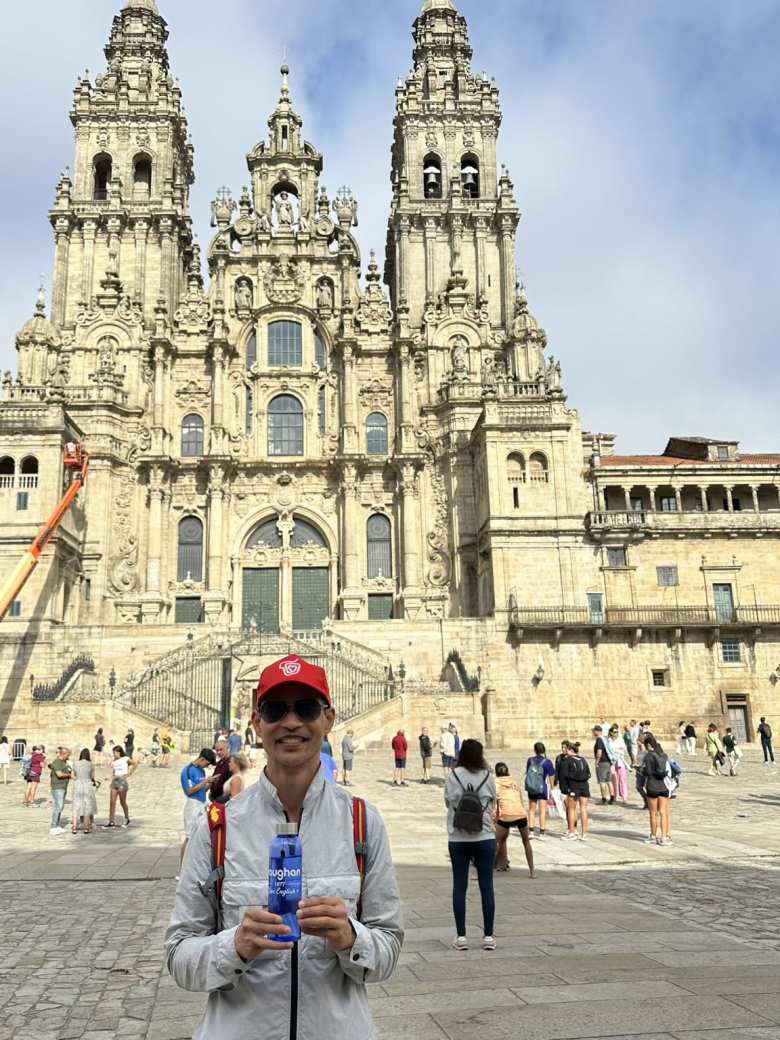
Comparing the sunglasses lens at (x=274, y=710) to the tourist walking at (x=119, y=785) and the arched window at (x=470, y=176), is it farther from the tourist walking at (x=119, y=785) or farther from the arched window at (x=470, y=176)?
the arched window at (x=470, y=176)

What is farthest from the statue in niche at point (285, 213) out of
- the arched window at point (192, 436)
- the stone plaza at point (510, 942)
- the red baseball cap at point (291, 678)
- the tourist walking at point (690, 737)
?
the red baseball cap at point (291, 678)

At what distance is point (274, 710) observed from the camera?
2.87 metres

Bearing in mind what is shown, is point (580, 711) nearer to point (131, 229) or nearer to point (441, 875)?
point (441, 875)

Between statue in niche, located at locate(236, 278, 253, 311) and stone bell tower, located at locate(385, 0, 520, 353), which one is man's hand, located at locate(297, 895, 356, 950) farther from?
statue in niche, located at locate(236, 278, 253, 311)

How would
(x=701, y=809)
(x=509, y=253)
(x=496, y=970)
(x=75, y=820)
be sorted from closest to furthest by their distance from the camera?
(x=496, y=970), (x=75, y=820), (x=701, y=809), (x=509, y=253)

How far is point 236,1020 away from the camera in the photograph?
2555 millimetres

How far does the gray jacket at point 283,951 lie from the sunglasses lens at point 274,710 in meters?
0.19

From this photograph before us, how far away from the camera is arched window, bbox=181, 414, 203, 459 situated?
43.7 meters

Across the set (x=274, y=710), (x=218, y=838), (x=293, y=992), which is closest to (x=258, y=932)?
(x=293, y=992)

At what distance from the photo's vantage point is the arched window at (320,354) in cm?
4488

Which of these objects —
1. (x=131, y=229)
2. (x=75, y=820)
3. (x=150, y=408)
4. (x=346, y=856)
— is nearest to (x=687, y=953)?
(x=346, y=856)

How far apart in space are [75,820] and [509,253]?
37969mm

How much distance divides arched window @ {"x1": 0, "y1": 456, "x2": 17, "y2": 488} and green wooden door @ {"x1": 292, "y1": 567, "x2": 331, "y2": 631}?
13076 millimetres

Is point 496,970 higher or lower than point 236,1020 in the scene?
lower
